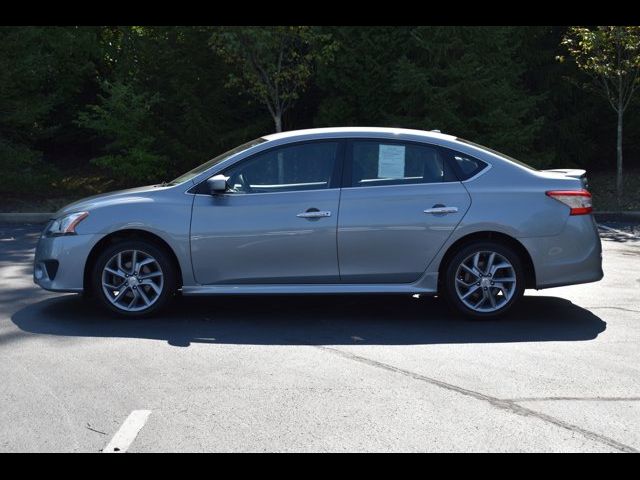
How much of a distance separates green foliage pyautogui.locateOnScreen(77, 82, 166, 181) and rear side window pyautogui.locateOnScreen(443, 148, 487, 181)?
13395mm

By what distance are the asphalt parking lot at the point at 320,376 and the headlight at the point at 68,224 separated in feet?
2.40

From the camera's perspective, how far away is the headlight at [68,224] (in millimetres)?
7652

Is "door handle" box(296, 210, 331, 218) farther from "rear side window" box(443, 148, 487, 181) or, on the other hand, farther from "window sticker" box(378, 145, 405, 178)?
"rear side window" box(443, 148, 487, 181)

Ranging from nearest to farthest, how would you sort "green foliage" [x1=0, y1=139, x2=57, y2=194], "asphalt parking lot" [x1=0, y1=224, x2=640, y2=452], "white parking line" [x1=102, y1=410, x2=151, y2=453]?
"white parking line" [x1=102, y1=410, x2=151, y2=453] < "asphalt parking lot" [x1=0, y1=224, x2=640, y2=452] < "green foliage" [x1=0, y1=139, x2=57, y2=194]

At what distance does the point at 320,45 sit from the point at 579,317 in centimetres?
1358

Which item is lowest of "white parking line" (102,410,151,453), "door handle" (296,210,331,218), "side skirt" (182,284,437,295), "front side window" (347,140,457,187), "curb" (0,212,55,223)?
"curb" (0,212,55,223)

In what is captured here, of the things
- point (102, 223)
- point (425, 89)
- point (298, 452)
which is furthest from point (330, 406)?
point (425, 89)

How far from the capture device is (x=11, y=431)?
473 centimetres

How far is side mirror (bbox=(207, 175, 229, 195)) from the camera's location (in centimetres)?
752

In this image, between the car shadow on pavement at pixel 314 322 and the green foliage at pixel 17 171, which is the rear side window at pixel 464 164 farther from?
the green foliage at pixel 17 171

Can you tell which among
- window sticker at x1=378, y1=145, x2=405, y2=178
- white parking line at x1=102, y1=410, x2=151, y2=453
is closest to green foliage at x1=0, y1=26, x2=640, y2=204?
window sticker at x1=378, y1=145, x2=405, y2=178

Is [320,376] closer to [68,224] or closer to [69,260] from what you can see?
[69,260]

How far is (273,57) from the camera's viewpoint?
19438 mm
